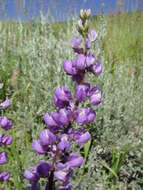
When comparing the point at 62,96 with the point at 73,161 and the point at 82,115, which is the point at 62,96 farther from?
the point at 73,161

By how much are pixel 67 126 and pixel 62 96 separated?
0.10m

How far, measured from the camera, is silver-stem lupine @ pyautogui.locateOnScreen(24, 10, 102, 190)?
847 mm

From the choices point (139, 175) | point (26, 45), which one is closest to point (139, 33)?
point (26, 45)

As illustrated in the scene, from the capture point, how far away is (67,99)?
893 mm

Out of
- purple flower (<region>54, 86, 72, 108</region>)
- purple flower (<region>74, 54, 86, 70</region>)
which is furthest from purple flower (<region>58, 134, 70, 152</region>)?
purple flower (<region>74, 54, 86, 70</region>)

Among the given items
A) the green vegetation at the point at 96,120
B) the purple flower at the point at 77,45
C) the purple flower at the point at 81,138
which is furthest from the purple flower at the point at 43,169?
the green vegetation at the point at 96,120

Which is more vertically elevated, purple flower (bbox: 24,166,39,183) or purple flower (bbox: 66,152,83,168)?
purple flower (bbox: 66,152,83,168)

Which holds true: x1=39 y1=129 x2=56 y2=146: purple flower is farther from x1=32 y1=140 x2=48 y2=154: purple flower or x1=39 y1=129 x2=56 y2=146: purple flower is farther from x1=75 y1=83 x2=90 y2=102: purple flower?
x1=75 y1=83 x2=90 y2=102: purple flower

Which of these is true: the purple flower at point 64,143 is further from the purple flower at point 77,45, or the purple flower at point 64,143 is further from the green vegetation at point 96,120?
Answer: the green vegetation at point 96,120

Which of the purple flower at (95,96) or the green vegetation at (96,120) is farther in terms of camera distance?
the green vegetation at (96,120)

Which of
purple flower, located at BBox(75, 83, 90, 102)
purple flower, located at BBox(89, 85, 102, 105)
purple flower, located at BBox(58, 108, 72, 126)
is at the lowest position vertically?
purple flower, located at BBox(58, 108, 72, 126)

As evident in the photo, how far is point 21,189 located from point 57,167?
2.64ft

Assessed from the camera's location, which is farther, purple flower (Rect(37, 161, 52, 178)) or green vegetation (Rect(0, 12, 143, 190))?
green vegetation (Rect(0, 12, 143, 190))

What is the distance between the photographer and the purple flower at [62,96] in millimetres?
887
